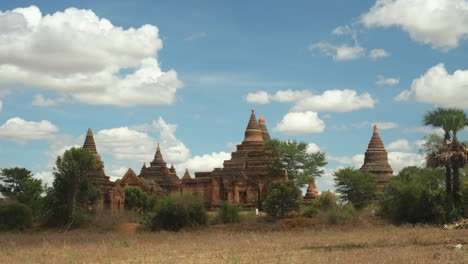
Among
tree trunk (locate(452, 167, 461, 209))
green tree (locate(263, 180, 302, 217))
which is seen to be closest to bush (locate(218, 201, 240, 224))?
green tree (locate(263, 180, 302, 217))

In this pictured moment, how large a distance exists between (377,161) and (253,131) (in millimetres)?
12864

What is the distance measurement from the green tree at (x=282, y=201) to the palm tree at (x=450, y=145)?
1040cm

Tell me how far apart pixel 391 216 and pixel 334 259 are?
18.5m

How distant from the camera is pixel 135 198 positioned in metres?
53.8

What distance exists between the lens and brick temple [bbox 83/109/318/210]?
171 feet

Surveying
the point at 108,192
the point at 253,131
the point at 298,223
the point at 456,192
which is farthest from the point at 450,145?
the point at 108,192

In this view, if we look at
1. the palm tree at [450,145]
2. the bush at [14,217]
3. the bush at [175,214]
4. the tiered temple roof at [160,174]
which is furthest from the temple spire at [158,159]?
the palm tree at [450,145]

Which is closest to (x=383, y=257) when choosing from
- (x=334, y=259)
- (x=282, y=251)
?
(x=334, y=259)

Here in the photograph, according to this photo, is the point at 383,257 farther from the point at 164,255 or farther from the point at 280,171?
the point at 280,171

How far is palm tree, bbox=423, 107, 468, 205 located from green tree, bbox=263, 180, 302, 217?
34.1 ft

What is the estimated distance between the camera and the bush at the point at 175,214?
32312 mm

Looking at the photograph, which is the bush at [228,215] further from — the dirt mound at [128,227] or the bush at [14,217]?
the bush at [14,217]

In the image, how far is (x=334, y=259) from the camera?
585 inches

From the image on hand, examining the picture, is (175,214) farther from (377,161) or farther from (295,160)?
(377,161)
